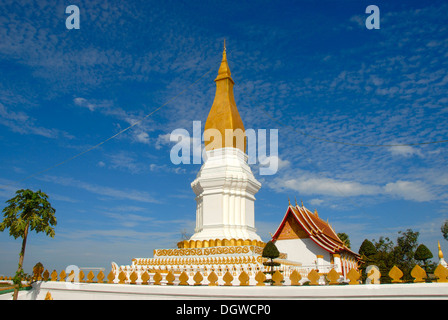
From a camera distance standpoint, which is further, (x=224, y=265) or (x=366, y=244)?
(x=366, y=244)

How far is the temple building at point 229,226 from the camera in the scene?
58.4 feet

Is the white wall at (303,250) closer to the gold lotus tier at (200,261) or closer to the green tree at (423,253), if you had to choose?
the gold lotus tier at (200,261)

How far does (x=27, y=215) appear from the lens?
19562 millimetres

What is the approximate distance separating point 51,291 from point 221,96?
17.2 meters

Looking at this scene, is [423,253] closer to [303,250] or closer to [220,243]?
[303,250]

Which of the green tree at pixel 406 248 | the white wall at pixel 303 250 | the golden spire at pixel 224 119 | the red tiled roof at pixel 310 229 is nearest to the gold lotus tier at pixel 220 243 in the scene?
the white wall at pixel 303 250

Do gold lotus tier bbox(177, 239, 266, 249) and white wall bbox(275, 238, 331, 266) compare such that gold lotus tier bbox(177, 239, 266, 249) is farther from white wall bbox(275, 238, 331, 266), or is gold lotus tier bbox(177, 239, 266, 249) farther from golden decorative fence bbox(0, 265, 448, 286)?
golden decorative fence bbox(0, 265, 448, 286)

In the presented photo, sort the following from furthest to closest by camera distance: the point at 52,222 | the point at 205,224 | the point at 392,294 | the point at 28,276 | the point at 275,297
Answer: the point at 205,224, the point at 52,222, the point at 28,276, the point at 275,297, the point at 392,294

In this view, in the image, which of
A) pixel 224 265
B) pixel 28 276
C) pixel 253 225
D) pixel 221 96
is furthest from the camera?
pixel 221 96

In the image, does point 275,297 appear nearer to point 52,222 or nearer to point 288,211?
point 288,211

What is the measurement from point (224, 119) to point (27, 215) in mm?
14273

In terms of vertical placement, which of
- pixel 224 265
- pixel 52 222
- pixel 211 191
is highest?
pixel 211 191

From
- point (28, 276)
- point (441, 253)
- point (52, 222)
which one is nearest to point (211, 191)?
point (52, 222)
